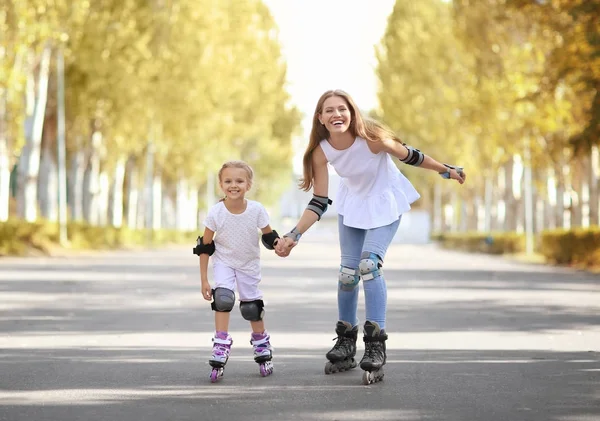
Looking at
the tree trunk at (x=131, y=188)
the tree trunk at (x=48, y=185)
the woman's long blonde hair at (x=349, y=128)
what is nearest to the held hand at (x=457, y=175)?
the woman's long blonde hair at (x=349, y=128)

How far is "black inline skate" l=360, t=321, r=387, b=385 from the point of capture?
8477 mm

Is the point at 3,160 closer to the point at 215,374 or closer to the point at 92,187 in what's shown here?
the point at 92,187

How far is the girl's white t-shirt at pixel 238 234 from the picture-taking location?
29.2 ft

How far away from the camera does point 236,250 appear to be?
353 inches

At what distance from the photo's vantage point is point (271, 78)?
8119 cm

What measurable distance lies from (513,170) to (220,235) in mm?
50566

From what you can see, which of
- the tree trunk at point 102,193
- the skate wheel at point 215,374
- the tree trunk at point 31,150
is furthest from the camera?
the tree trunk at point 102,193

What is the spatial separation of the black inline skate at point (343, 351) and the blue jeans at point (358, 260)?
3.5 inches

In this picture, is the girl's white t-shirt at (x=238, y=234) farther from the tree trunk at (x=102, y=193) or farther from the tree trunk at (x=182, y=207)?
the tree trunk at (x=182, y=207)

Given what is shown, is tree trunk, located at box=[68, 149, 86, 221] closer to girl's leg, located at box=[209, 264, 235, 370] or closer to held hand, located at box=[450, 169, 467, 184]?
girl's leg, located at box=[209, 264, 235, 370]

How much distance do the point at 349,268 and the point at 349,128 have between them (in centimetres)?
91

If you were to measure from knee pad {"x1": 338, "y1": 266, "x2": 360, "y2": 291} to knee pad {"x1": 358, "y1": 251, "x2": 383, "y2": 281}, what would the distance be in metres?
0.33

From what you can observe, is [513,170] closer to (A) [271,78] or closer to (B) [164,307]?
(A) [271,78]

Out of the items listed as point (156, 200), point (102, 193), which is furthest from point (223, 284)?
point (156, 200)
